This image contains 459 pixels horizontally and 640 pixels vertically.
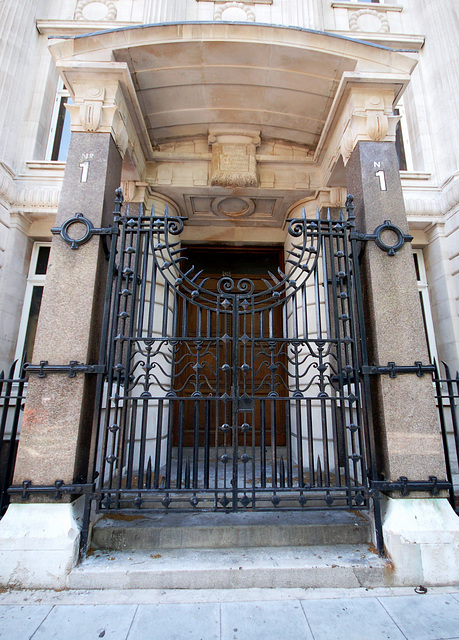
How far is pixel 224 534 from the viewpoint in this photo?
10.7ft

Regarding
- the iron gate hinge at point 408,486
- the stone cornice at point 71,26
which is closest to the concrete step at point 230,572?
the iron gate hinge at point 408,486

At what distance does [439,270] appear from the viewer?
7.17 m

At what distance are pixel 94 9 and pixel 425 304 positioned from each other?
1058 cm

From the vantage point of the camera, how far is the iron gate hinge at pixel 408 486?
3.23 m

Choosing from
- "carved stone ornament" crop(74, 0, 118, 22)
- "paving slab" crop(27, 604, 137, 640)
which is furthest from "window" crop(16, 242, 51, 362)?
"carved stone ornament" crop(74, 0, 118, 22)

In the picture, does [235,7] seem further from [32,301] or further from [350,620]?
[350,620]

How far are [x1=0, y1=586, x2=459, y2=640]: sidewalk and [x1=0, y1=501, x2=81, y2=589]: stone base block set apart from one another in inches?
3.7

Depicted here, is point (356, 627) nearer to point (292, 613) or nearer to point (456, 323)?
point (292, 613)

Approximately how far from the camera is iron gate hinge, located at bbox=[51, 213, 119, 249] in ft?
12.3

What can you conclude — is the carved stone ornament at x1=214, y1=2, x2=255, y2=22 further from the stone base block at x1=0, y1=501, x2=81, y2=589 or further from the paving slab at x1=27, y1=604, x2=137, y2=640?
the paving slab at x1=27, y1=604, x2=137, y2=640

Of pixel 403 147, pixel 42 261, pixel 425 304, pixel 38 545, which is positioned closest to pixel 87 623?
pixel 38 545

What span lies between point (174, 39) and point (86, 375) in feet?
13.9

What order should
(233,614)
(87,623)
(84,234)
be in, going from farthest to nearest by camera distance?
(84,234) → (233,614) → (87,623)

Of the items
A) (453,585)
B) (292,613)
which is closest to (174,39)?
(292,613)
